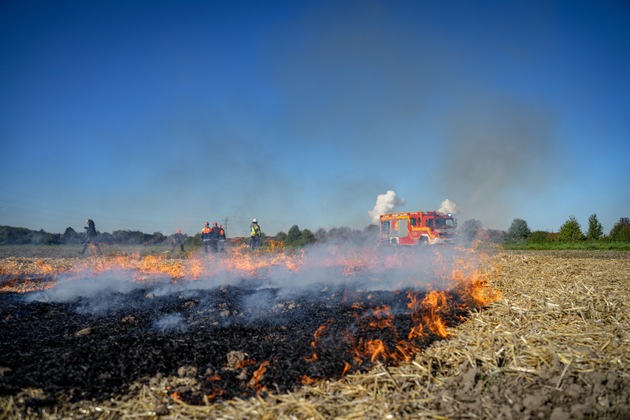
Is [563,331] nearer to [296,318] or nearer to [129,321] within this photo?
[296,318]

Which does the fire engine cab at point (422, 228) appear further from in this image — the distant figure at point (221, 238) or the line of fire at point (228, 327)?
the line of fire at point (228, 327)

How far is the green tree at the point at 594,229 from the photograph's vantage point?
35.5 meters

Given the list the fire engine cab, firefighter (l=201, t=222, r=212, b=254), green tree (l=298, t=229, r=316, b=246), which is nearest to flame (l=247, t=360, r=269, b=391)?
firefighter (l=201, t=222, r=212, b=254)

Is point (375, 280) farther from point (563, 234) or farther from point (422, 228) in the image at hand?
point (563, 234)

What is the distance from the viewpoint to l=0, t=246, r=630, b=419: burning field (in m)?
A: 3.31

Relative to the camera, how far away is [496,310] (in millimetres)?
5699

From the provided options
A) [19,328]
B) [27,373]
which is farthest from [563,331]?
[19,328]

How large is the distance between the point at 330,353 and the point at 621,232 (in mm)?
40604

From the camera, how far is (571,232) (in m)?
36.4

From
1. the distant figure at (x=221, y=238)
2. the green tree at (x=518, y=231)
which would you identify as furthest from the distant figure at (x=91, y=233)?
the green tree at (x=518, y=231)

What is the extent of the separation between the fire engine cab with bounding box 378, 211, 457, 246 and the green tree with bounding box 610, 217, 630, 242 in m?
20.8

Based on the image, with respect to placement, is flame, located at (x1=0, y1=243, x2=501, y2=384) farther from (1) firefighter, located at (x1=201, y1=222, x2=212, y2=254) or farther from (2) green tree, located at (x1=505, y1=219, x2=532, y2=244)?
(2) green tree, located at (x1=505, y1=219, x2=532, y2=244)

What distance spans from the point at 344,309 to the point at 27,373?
4258 mm

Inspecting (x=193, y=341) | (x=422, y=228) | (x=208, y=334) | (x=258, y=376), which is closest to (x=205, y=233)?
(x=422, y=228)
